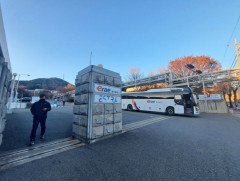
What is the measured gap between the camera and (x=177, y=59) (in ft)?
80.5

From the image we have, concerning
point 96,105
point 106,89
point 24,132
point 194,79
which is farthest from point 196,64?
point 24,132

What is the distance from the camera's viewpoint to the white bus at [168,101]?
417 inches

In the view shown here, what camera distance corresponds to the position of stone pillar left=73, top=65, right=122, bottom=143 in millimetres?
3436

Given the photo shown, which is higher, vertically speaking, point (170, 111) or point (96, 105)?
point (96, 105)

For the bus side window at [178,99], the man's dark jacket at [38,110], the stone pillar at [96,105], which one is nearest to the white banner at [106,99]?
the stone pillar at [96,105]

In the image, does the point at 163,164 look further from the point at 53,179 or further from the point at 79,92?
the point at 79,92

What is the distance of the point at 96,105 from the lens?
358 cm

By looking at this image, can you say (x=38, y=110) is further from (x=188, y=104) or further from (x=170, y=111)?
(x=188, y=104)

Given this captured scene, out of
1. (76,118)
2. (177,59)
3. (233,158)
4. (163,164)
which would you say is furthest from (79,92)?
(177,59)

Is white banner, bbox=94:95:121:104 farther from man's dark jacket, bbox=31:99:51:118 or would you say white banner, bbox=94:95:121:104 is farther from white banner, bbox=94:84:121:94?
man's dark jacket, bbox=31:99:51:118

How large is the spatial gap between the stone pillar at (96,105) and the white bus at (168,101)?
9.36 m

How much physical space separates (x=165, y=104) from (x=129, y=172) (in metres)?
11.4

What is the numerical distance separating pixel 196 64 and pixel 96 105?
26809 mm

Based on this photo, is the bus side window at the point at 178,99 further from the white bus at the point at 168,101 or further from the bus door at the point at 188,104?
the bus door at the point at 188,104
